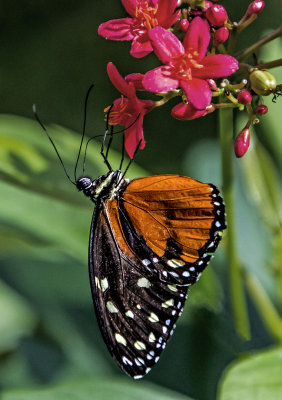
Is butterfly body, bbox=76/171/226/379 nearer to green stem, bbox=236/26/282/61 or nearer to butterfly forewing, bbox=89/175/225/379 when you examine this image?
butterfly forewing, bbox=89/175/225/379

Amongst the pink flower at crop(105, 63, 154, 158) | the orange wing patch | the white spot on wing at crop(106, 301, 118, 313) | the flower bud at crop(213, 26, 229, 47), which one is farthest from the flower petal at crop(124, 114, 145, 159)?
the white spot on wing at crop(106, 301, 118, 313)

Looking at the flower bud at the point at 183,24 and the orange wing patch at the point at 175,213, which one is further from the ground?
the flower bud at the point at 183,24

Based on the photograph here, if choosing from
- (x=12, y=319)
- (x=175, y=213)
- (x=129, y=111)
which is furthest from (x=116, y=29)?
(x=12, y=319)

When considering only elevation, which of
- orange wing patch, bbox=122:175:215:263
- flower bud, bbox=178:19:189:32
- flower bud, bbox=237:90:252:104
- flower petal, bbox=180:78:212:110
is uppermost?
flower bud, bbox=178:19:189:32

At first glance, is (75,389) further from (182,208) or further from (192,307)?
(182,208)

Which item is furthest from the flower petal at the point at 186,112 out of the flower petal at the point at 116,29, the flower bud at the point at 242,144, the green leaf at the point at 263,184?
the green leaf at the point at 263,184

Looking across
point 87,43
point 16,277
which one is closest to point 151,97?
point 87,43

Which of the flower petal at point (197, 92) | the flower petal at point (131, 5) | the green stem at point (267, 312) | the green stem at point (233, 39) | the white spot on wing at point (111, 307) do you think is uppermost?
the flower petal at point (131, 5)

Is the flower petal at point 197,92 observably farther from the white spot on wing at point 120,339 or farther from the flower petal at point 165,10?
the white spot on wing at point 120,339
